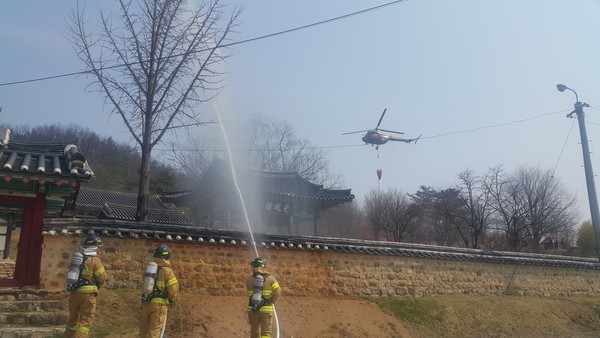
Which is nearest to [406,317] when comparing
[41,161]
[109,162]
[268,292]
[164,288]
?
[268,292]

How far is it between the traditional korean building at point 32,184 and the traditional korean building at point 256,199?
1037cm

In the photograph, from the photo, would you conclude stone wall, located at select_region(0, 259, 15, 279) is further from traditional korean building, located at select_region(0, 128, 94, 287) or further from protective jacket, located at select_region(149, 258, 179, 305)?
protective jacket, located at select_region(149, 258, 179, 305)

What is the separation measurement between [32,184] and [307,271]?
7.24m

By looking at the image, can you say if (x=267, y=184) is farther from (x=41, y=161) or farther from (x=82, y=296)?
(x=82, y=296)

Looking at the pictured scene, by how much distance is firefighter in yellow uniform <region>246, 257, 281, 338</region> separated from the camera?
929 centimetres

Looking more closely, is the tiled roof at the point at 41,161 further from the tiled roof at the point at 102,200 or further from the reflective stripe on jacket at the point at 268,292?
the tiled roof at the point at 102,200

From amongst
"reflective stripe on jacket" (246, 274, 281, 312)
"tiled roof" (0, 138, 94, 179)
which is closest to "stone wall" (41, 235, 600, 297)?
"tiled roof" (0, 138, 94, 179)

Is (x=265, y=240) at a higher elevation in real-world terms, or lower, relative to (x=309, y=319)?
higher

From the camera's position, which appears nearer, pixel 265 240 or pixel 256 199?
pixel 265 240

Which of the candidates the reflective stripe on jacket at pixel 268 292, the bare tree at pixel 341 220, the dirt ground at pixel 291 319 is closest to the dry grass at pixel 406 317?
the dirt ground at pixel 291 319

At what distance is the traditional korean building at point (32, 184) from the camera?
1048 cm

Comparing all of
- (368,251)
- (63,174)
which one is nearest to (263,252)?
(368,251)

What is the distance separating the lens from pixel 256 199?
77.3ft

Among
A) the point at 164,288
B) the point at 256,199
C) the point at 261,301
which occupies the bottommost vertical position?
the point at 261,301
